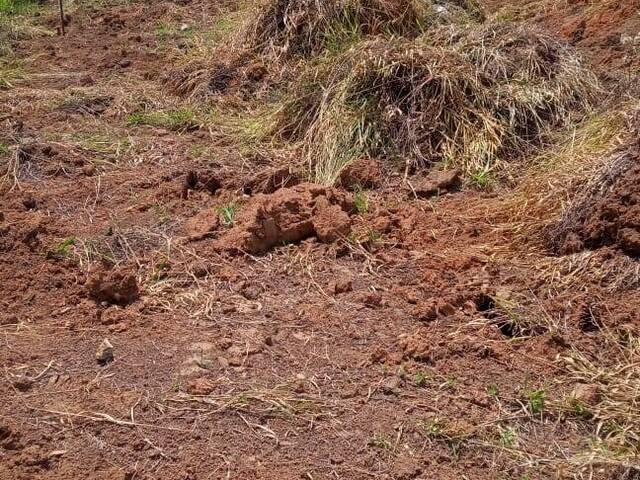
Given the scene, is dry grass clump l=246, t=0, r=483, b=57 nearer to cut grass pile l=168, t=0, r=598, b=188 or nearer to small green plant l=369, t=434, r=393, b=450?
cut grass pile l=168, t=0, r=598, b=188

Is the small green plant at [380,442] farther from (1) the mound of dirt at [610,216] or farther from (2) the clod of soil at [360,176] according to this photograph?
(2) the clod of soil at [360,176]

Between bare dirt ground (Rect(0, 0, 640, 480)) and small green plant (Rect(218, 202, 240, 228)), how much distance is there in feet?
0.05

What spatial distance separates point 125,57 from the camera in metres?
7.54

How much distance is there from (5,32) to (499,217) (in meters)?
6.15

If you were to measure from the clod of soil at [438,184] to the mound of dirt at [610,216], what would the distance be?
2.89 feet

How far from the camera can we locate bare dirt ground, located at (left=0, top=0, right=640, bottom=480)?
2.89m

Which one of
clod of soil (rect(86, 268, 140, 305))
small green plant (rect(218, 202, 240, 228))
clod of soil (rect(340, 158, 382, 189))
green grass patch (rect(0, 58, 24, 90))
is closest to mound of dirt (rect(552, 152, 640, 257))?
clod of soil (rect(340, 158, 382, 189))

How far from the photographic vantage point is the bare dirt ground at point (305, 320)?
114 inches

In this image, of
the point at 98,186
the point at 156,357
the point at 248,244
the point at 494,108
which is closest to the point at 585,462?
the point at 156,357

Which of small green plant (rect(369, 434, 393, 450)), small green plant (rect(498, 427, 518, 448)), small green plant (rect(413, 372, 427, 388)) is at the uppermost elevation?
small green plant (rect(413, 372, 427, 388))

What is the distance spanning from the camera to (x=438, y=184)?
15.7ft

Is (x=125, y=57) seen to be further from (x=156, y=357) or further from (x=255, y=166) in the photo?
(x=156, y=357)

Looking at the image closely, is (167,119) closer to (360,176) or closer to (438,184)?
(360,176)

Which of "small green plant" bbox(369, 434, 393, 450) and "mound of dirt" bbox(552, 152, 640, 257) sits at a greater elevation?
"mound of dirt" bbox(552, 152, 640, 257)
